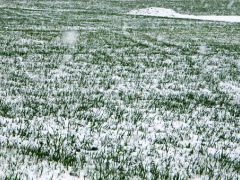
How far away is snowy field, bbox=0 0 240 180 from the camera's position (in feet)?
17.2

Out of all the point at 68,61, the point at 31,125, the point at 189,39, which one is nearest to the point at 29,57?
the point at 68,61

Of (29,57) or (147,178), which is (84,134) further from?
(29,57)

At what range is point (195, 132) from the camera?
6.95 metres

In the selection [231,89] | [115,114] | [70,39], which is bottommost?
[231,89]

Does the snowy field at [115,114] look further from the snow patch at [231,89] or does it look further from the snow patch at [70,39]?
the snow patch at [70,39]

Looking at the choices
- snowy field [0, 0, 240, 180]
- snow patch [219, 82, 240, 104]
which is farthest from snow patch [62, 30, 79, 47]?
snow patch [219, 82, 240, 104]

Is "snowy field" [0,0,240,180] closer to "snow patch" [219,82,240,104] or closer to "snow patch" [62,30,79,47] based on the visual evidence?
"snow patch" [219,82,240,104]

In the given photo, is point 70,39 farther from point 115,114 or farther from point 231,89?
point 115,114

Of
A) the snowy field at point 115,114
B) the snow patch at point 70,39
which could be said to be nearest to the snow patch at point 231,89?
the snowy field at point 115,114

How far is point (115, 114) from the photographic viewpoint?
756cm

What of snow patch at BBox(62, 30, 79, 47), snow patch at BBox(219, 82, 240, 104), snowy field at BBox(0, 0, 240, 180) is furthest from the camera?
snow patch at BBox(62, 30, 79, 47)

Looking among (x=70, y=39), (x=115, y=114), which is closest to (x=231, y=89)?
(x=115, y=114)

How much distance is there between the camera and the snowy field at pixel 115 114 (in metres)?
5.24

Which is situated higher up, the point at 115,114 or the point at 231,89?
the point at 115,114
